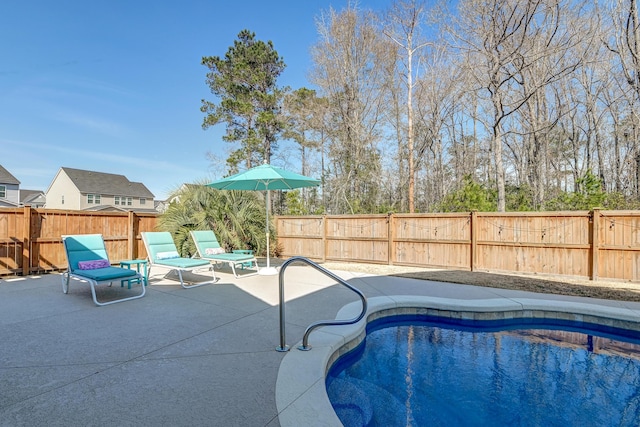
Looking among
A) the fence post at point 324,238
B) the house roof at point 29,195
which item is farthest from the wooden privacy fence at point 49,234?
the house roof at point 29,195

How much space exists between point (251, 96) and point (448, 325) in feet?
46.2

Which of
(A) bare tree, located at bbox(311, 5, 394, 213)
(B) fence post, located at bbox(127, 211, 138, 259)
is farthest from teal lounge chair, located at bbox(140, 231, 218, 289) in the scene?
(A) bare tree, located at bbox(311, 5, 394, 213)

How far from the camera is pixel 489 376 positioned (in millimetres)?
3340

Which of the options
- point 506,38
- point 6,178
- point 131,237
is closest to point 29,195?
point 6,178

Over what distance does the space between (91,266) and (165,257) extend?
1.38 metres

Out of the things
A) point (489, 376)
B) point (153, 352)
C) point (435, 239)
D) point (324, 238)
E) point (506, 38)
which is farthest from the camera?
point (324, 238)

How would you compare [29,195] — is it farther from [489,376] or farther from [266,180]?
[489,376]

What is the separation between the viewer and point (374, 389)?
3.03 m

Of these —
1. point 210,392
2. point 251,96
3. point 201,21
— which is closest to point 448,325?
point 210,392

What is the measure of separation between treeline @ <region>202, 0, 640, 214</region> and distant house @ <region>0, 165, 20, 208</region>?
59.0 ft

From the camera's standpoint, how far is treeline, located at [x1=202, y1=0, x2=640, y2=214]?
10695 millimetres

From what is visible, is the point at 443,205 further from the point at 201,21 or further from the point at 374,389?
the point at 201,21

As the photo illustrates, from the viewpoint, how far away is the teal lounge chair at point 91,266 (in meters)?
4.92

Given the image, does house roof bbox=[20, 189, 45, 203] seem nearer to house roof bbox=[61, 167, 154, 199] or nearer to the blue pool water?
house roof bbox=[61, 167, 154, 199]
